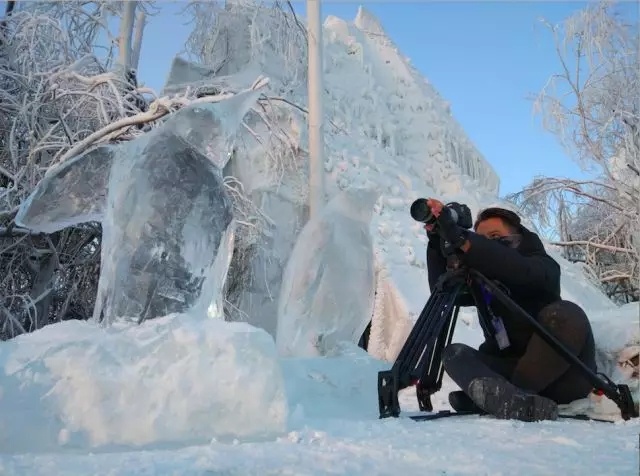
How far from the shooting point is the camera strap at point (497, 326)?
70.9 inches

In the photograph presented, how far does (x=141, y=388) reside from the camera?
1.34 m

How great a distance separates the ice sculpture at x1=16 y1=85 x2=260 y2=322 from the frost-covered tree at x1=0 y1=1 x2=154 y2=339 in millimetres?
2209

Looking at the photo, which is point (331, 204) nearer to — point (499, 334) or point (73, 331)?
point (499, 334)

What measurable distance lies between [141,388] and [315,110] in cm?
584

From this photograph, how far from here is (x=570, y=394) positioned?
1748 mm

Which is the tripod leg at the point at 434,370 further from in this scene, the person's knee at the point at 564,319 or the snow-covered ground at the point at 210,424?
the person's knee at the point at 564,319

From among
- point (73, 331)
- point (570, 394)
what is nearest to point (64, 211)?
point (73, 331)

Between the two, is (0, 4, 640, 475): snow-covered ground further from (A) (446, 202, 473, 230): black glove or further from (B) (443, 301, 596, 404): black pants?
(A) (446, 202, 473, 230): black glove

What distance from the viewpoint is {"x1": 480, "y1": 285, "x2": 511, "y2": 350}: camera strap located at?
1.80 m

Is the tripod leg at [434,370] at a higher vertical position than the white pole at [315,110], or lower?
lower

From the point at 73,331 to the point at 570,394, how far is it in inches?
57.9

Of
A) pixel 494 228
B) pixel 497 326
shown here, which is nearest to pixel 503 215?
pixel 494 228

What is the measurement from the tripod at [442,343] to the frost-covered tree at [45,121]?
302 centimetres

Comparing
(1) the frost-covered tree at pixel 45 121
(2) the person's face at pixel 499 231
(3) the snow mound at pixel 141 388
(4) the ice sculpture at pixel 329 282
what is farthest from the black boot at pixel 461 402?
(1) the frost-covered tree at pixel 45 121
